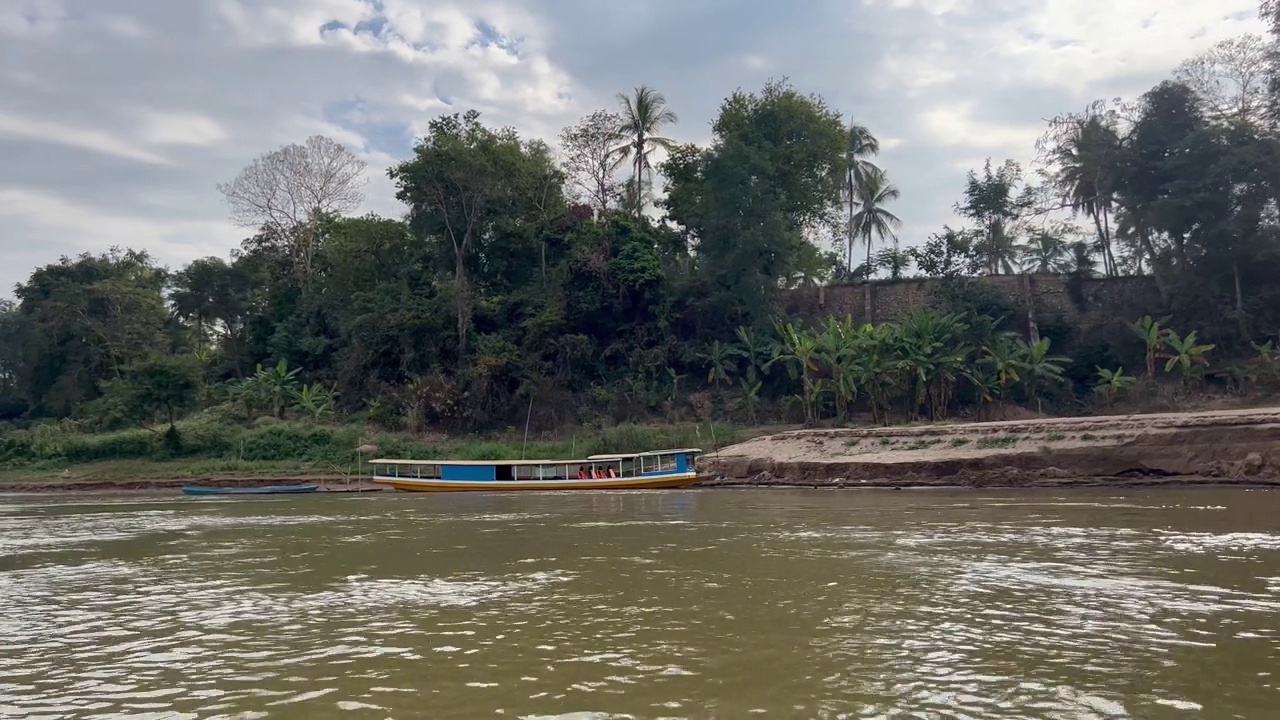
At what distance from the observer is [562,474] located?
28484 mm

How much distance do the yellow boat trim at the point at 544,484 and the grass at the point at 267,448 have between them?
4759mm

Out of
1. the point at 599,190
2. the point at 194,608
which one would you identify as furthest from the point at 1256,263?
the point at 194,608

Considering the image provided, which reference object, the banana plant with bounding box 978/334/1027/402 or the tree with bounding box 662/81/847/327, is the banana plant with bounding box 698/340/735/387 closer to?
the tree with bounding box 662/81/847/327

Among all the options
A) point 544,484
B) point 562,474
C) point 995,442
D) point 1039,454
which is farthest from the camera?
point 562,474

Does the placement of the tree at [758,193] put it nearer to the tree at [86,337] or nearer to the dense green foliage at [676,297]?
the dense green foliage at [676,297]

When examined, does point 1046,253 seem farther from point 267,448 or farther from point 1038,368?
point 267,448

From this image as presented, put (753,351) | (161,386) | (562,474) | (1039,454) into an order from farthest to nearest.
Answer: (753,351)
(161,386)
(562,474)
(1039,454)

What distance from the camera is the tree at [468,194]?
1569 inches

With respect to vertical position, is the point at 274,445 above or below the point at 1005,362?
below

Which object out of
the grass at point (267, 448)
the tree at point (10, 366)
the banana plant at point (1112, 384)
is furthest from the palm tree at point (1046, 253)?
the tree at point (10, 366)

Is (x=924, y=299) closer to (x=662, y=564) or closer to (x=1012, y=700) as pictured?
(x=662, y=564)

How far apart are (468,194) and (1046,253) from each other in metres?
27.3

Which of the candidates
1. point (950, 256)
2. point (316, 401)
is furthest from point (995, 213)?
point (316, 401)

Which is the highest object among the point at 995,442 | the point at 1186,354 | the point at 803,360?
the point at 803,360
